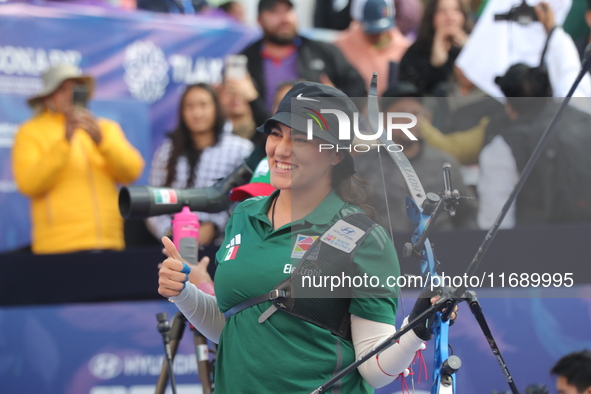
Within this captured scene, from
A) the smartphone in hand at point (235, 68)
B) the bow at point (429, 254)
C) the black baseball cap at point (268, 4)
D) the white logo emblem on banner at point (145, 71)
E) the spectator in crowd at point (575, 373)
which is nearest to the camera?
the bow at point (429, 254)

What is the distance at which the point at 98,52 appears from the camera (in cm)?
661

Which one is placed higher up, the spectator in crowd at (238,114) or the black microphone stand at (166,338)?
the spectator in crowd at (238,114)

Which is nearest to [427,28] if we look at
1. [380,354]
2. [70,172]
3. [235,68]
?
[235,68]

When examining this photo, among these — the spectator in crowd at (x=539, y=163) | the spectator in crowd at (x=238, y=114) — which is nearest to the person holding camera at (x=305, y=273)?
the spectator in crowd at (x=539, y=163)

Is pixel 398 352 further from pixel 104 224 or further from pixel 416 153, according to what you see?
pixel 104 224

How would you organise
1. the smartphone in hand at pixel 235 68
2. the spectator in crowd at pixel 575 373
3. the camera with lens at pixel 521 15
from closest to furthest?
the spectator in crowd at pixel 575 373
the camera with lens at pixel 521 15
the smartphone in hand at pixel 235 68

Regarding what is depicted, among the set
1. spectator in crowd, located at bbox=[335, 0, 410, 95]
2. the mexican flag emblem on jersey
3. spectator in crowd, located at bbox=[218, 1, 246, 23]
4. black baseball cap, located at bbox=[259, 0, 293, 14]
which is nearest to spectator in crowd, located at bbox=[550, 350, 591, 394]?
the mexican flag emblem on jersey

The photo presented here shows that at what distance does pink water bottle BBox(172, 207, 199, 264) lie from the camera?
132 inches

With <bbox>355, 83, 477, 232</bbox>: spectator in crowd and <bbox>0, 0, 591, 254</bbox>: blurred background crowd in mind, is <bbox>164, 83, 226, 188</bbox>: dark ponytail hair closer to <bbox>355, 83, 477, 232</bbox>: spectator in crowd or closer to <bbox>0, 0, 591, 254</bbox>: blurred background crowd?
<bbox>0, 0, 591, 254</bbox>: blurred background crowd

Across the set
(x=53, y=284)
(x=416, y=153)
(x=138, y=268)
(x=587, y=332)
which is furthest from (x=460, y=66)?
(x=416, y=153)

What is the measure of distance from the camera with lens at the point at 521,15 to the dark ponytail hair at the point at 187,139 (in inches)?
72.9

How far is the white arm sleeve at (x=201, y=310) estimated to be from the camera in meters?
2.77

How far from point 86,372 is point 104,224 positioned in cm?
103

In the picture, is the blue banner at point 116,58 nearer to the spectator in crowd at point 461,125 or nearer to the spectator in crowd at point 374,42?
the spectator in crowd at point 374,42
